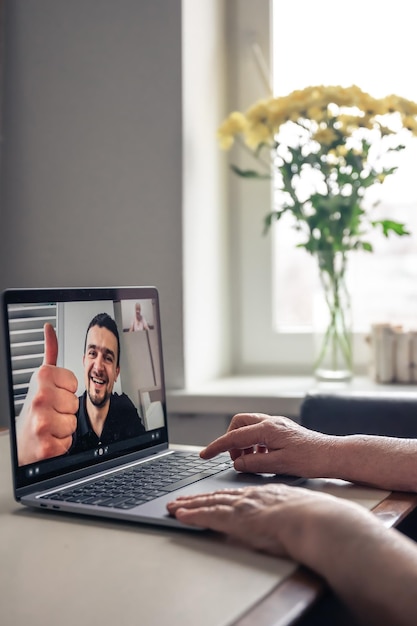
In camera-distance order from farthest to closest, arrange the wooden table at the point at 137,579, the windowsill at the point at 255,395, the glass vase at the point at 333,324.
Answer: the glass vase at the point at 333,324 < the windowsill at the point at 255,395 < the wooden table at the point at 137,579

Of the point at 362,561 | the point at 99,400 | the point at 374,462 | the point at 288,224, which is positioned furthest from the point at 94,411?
the point at 288,224

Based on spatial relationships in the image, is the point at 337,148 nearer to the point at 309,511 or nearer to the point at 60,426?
the point at 60,426

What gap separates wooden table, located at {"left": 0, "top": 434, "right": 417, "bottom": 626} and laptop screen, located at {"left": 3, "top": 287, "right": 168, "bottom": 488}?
0.12m

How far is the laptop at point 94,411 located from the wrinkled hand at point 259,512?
3cm

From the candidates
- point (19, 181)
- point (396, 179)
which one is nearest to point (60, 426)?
point (19, 181)

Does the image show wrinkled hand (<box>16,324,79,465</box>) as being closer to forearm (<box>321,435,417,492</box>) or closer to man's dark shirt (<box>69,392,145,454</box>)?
man's dark shirt (<box>69,392,145,454</box>)

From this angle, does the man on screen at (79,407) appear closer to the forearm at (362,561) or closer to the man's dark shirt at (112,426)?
the man's dark shirt at (112,426)

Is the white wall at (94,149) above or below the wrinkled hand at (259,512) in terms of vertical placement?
above

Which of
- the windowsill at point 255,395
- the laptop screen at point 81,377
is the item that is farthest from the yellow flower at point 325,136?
the laptop screen at point 81,377

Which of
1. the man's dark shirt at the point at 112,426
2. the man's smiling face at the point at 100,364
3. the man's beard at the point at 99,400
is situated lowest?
the man's dark shirt at the point at 112,426

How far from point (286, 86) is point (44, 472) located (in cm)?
147

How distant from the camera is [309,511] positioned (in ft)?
2.65

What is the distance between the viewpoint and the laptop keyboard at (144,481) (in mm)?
974

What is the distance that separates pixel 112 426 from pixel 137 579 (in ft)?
1.38
